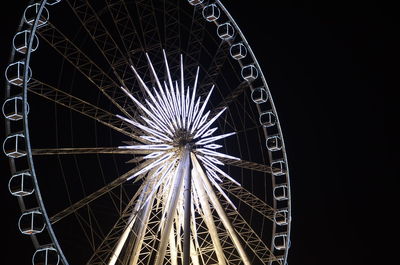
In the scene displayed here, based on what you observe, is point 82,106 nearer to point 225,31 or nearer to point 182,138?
point 182,138

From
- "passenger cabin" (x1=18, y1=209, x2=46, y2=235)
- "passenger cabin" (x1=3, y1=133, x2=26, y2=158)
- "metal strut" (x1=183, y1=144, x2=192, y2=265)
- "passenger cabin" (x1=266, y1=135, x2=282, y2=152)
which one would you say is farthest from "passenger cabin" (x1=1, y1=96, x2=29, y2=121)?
"passenger cabin" (x1=266, y1=135, x2=282, y2=152)

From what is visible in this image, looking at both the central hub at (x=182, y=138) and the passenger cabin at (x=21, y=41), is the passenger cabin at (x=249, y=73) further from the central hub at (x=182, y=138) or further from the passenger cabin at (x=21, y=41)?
the passenger cabin at (x=21, y=41)

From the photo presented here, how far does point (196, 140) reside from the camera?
2953cm

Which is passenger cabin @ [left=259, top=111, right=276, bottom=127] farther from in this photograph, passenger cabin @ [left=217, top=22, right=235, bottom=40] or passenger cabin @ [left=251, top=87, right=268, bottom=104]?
passenger cabin @ [left=217, top=22, right=235, bottom=40]

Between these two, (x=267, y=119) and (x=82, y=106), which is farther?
(x=267, y=119)

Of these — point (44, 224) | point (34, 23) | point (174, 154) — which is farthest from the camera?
point (174, 154)

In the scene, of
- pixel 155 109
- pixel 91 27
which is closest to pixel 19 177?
pixel 155 109

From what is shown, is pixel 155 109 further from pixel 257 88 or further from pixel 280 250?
pixel 280 250

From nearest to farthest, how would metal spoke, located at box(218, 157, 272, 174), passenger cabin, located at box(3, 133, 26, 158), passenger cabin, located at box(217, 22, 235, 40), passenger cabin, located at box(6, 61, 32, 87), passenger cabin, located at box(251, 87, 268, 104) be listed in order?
passenger cabin, located at box(3, 133, 26, 158)
passenger cabin, located at box(6, 61, 32, 87)
metal spoke, located at box(218, 157, 272, 174)
passenger cabin, located at box(217, 22, 235, 40)
passenger cabin, located at box(251, 87, 268, 104)

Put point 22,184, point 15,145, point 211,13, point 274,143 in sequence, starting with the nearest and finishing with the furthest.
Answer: point 22,184 → point 15,145 → point 211,13 → point 274,143

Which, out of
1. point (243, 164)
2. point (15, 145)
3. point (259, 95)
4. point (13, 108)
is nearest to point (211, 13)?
point (259, 95)

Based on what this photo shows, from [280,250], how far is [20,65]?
1436 centimetres

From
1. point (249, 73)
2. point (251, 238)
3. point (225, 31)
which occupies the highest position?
point (225, 31)

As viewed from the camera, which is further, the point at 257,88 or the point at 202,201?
the point at 257,88
